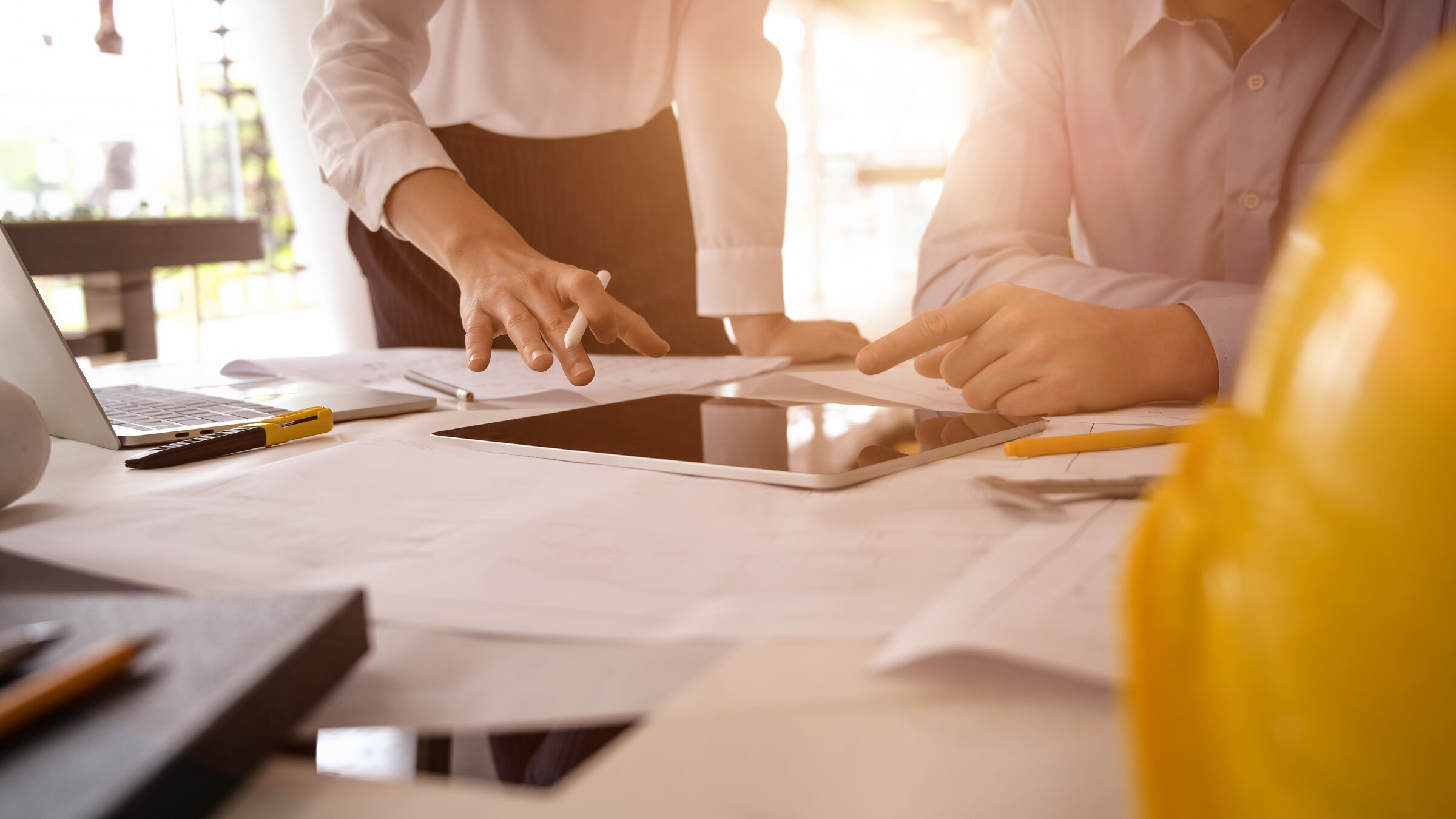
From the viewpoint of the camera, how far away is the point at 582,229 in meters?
1.21

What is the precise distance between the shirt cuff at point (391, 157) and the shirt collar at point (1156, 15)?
771mm

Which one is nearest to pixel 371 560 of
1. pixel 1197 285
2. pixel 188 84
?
pixel 1197 285

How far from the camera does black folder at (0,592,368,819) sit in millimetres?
173

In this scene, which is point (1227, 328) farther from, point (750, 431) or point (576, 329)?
point (576, 329)

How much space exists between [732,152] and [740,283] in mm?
176

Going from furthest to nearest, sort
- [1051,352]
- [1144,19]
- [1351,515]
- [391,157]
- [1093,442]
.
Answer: [1144,19]
[391,157]
[1051,352]
[1093,442]
[1351,515]

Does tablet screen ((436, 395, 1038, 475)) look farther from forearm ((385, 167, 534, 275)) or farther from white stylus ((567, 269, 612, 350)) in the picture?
forearm ((385, 167, 534, 275))

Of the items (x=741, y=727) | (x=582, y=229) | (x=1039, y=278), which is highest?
(x=582, y=229)

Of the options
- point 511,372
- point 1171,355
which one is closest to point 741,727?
point 1171,355

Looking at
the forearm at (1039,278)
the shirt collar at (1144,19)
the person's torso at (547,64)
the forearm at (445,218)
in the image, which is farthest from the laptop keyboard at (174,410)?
the shirt collar at (1144,19)

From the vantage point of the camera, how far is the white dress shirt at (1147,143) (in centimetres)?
94

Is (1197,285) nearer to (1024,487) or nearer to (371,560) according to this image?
(1024,487)

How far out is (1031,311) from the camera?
2.18 feet

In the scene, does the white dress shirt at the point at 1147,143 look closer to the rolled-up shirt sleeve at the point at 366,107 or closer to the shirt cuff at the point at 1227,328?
the shirt cuff at the point at 1227,328
